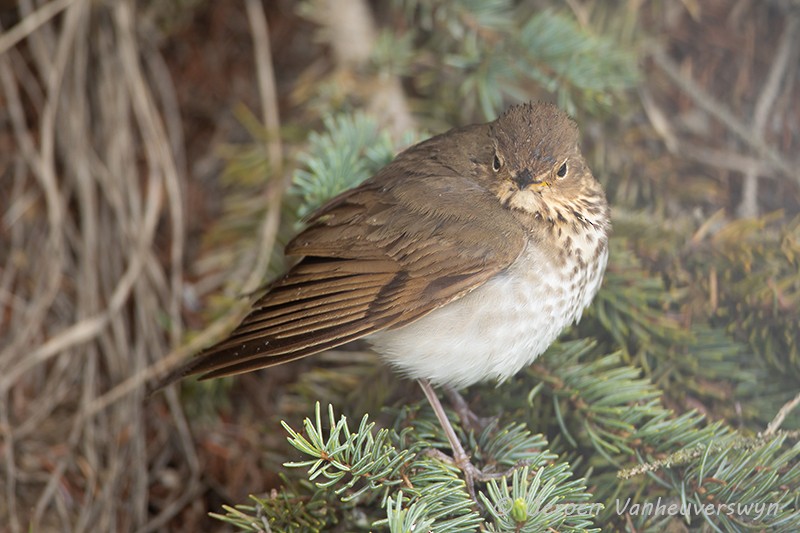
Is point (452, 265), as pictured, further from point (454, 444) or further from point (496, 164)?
point (454, 444)

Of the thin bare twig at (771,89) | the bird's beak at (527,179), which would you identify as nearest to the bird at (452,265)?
the bird's beak at (527,179)

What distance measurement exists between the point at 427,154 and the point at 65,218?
129cm

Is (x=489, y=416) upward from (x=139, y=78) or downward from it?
downward

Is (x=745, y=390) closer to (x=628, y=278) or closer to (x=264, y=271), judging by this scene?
(x=628, y=278)

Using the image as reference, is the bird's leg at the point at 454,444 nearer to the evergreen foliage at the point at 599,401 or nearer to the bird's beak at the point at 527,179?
the evergreen foliage at the point at 599,401

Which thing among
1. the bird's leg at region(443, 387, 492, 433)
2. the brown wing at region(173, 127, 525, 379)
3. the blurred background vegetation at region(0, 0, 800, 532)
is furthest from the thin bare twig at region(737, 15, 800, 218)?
the bird's leg at region(443, 387, 492, 433)

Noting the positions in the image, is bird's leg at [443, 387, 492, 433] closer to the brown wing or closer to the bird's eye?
the brown wing

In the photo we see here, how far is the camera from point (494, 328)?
1.85 meters

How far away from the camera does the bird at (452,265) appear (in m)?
1.84

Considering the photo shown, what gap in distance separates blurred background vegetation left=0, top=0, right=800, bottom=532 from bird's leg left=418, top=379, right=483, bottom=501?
0.04m

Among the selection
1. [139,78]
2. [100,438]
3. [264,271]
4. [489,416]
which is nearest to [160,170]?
[139,78]

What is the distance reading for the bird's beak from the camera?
1.97 m

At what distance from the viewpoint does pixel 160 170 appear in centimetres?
282

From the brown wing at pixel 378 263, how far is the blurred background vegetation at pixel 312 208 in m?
0.19
